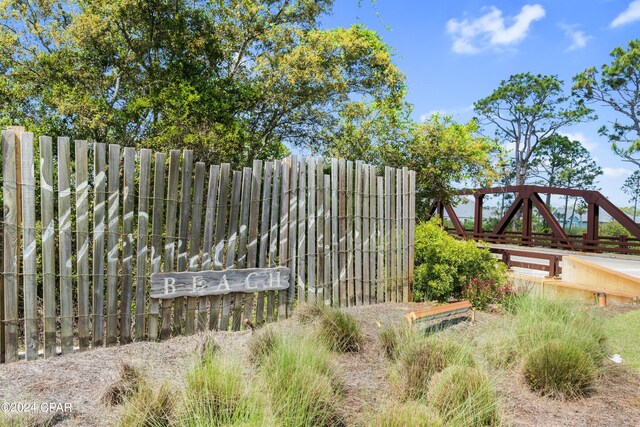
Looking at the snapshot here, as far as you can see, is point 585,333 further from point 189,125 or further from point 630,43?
point 630,43

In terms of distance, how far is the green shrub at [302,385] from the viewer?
9.10 feet

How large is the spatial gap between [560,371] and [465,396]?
1.14 m

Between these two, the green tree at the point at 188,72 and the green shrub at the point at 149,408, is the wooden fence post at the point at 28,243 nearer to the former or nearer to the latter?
the green shrub at the point at 149,408

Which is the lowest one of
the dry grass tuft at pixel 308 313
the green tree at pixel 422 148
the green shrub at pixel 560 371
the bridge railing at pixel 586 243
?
the bridge railing at pixel 586 243

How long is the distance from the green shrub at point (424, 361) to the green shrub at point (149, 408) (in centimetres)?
157

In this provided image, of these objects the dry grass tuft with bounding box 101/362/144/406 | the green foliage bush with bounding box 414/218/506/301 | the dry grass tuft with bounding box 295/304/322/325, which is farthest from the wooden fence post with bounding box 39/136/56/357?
the green foliage bush with bounding box 414/218/506/301

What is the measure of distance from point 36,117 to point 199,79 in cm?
340

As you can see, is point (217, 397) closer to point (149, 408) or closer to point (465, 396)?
point (149, 408)

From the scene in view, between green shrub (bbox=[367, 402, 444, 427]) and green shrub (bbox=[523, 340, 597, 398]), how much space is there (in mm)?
1594

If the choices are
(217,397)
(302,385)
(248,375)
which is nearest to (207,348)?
(248,375)

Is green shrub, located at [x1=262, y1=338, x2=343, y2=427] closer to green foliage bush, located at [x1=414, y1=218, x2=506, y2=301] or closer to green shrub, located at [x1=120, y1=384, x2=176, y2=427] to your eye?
green shrub, located at [x1=120, y1=384, x2=176, y2=427]

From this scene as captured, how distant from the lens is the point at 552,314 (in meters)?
5.12

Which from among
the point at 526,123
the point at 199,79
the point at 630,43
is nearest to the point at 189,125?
the point at 199,79

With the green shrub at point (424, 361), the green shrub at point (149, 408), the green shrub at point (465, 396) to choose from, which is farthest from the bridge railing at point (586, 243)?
the green shrub at point (149, 408)
